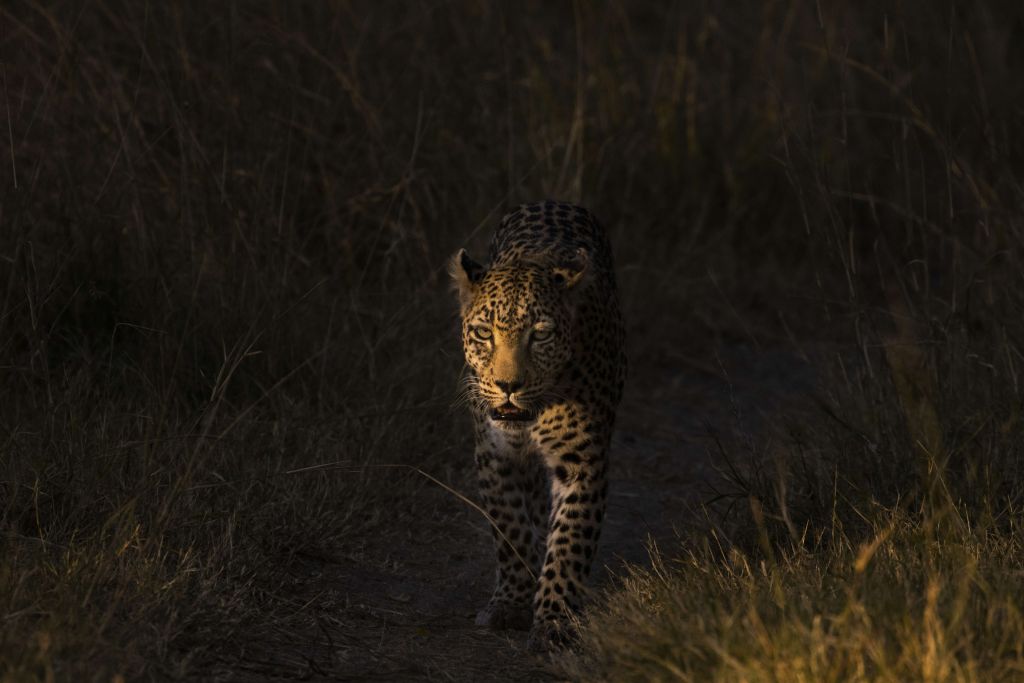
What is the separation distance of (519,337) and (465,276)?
467mm

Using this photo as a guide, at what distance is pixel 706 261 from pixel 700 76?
1.89m

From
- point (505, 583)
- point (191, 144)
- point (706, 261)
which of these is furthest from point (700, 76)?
point (505, 583)

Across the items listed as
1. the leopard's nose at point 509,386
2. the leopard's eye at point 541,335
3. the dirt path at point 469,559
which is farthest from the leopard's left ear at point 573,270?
the dirt path at point 469,559

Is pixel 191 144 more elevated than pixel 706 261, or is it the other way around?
pixel 191 144

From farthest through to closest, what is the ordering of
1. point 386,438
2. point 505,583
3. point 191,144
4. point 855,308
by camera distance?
point 191,144, point 386,438, point 855,308, point 505,583

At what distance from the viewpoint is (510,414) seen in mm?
5375

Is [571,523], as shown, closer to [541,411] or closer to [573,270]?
[541,411]

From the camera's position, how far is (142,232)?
6.93m

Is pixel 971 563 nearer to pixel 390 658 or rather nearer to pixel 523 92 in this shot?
pixel 390 658

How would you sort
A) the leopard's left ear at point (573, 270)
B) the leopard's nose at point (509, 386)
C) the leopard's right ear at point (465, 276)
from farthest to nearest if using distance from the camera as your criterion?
1. the leopard's right ear at point (465, 276)
2. the leopard's left ear at point (573, 270)
3. the leopard's nose at point (509, 386)

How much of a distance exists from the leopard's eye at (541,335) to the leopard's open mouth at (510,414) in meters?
0.25

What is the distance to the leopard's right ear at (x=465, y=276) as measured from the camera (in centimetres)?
569

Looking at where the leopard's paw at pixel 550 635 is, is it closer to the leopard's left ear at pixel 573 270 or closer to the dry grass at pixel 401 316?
the dry grass at pixel 401 316

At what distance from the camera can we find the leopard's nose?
5.29 metres
